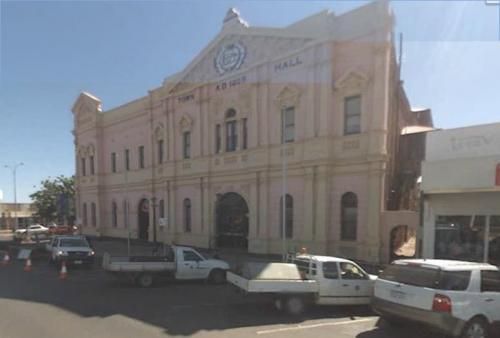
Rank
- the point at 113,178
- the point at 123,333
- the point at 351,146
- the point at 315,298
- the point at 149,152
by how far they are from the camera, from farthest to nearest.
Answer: the point at 113,178
the point at 149,152
the point at 351,146
the point at 315,298
the point at 123,333

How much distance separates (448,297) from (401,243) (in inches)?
547

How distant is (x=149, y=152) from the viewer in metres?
35.0

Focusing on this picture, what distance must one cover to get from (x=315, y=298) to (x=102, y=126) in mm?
35203

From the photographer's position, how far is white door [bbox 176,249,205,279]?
15874mm

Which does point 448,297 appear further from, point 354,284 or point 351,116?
point 351,116

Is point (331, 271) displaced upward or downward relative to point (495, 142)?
downward

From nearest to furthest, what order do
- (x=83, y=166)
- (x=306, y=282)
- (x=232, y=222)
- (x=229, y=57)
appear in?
(x=306, y=282) → (x=229, y=57) → (x=232, y=222) → (x=83, y=166)

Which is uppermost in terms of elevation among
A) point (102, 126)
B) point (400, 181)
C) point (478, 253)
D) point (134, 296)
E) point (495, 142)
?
point (102, 126)

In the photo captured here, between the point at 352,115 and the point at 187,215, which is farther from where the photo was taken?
the point at 187,215

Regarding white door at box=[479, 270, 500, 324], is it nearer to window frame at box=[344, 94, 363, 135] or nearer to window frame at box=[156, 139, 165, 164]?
window frame at box=[344, 94, 363, 135]

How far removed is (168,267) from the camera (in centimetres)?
1553

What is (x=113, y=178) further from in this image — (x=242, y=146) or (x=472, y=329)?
(x=472, y=329)

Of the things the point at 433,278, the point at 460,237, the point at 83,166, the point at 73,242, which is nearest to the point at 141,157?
the point at 83,166

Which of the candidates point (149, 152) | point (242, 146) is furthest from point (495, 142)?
point (149, 152)
